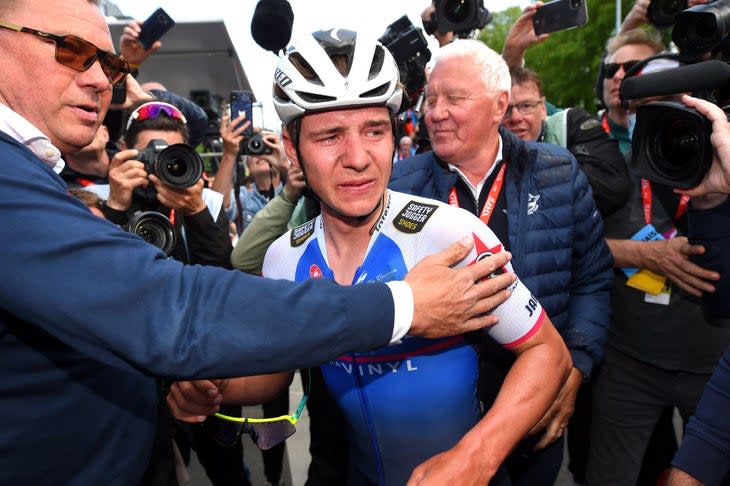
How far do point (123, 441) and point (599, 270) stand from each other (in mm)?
2339

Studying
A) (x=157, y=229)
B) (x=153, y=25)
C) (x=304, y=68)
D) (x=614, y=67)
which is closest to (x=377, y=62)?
(x=304, y=68)

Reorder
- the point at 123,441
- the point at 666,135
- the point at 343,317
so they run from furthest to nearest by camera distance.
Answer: the point at 666,135, the point at 123,441, the point at 343,317

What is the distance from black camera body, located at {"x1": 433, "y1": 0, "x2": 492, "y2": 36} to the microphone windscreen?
40.5 inches

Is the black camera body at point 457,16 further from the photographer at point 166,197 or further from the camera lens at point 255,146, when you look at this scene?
the photographer at point 166,197

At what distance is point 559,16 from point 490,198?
6.34 ft

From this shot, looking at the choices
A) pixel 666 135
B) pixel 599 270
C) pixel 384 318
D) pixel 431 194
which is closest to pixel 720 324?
pixel 599 270

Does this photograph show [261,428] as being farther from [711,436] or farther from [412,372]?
[711,436]

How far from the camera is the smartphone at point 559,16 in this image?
3.84 metres

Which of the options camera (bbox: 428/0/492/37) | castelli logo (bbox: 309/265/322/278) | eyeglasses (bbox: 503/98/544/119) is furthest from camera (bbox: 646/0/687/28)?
castelli logo (bbox: 309/265/322/278)

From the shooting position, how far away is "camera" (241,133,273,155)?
4.67 m

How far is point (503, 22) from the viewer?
43469 millimetres

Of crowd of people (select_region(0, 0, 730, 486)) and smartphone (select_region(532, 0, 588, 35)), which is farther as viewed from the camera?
smartphone (select_region(532, 0, 588, 35))

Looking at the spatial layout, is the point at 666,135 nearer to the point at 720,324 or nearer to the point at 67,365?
the point at 720,324

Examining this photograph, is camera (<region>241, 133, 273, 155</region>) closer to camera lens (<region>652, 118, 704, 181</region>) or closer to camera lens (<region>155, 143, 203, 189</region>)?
camera lens (<region>155, 143, 203, 189</region>)
